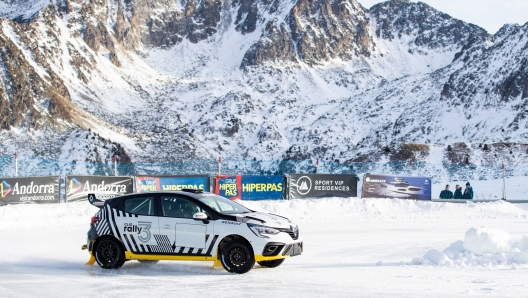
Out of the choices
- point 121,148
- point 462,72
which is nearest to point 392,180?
point 121,148

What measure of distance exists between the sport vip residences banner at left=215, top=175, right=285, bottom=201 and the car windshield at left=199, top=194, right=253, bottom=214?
1384 cm

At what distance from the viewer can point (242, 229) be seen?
38.0ft

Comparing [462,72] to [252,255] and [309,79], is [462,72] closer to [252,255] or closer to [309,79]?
[309,79]

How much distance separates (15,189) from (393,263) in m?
15.2

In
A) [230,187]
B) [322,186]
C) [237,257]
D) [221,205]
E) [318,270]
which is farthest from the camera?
[322,186]

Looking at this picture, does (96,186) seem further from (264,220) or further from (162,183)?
(264,220)

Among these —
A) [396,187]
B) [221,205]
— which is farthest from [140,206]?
[396,187]

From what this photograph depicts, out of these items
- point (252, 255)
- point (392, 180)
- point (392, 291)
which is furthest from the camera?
point (392, 180)

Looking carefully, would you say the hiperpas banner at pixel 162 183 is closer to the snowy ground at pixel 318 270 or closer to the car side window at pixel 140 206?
the snowy ground at pixel 318 270

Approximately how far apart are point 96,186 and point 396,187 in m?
12.5

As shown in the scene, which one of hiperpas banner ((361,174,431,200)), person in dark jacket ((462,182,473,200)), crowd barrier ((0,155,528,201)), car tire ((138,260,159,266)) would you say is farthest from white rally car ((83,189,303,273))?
person in dark jacket ((462,182,473,200))

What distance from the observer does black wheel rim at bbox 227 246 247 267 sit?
38.2 feet

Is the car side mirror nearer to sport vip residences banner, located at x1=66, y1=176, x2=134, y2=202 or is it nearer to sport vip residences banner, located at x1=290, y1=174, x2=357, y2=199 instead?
sport vip residences banner, located at x1=66, y1=176, x2=134, y2=202

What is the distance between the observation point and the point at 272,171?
105 feet
